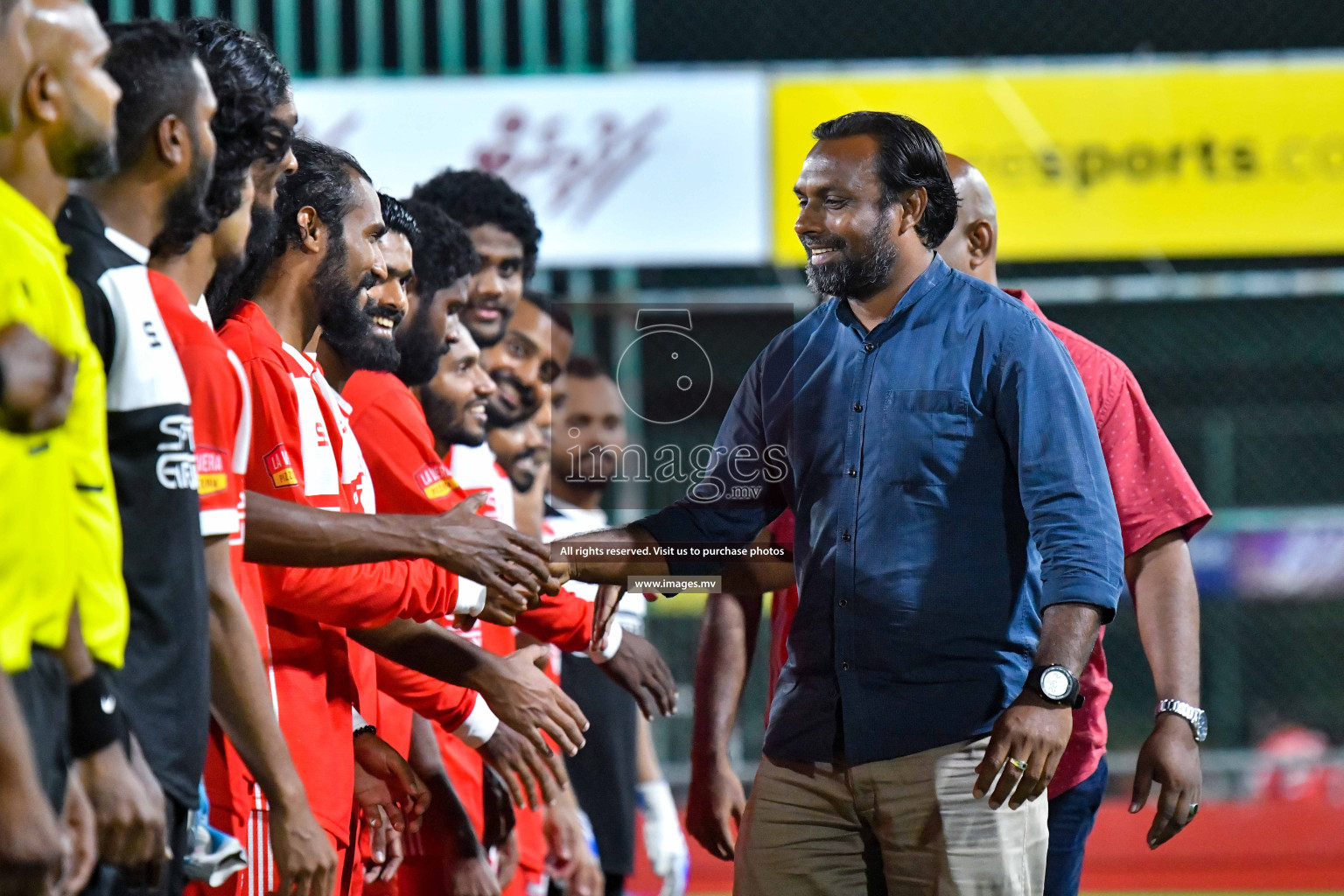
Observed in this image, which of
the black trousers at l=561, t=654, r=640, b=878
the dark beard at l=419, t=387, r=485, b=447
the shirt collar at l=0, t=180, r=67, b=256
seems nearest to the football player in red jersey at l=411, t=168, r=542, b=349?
the dark beard at l=419, t=387, r=485, b=447

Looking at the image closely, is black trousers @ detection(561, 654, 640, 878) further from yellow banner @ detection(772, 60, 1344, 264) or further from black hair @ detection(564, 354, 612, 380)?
yellow banner @ detection(772, 60, 1344, 264)

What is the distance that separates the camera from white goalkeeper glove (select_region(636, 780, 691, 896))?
560 cm

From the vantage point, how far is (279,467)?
2.97 metres

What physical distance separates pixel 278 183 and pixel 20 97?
1.34 meters

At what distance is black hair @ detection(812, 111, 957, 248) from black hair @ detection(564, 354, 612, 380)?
2796 mm

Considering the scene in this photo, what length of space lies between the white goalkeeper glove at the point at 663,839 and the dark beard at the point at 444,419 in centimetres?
189

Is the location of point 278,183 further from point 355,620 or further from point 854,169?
point 854,169

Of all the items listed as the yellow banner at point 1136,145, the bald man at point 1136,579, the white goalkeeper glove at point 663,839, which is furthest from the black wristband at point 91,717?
the yellow banner at point 1136,145

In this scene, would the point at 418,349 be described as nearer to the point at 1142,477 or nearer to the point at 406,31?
the point at 1142,477

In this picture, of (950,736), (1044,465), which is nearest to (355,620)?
(950,736)

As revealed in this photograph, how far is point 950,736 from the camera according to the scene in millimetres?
2887

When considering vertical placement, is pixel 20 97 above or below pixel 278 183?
above

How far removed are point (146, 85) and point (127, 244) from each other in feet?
0.81

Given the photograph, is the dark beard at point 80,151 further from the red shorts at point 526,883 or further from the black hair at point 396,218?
the red shorts at point 526,883
